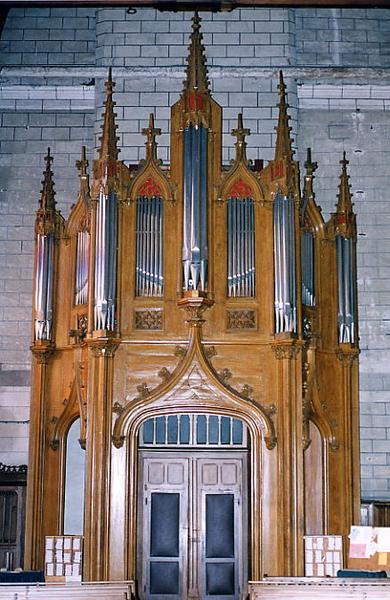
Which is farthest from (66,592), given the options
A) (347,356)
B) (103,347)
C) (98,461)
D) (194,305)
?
(347,356)

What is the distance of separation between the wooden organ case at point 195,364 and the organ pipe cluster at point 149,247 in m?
0.03

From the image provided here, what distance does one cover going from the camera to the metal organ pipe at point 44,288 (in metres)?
16.5

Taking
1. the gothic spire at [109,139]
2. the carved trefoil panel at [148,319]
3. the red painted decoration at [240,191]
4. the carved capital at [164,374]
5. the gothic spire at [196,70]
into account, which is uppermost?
the gothic spire at [196,70]

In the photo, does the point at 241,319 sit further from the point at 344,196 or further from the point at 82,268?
the point at 344,196

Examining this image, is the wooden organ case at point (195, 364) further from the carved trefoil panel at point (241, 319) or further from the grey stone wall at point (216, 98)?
the grey stone wall at point (216, 98)

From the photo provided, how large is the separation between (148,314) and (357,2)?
5.44 m

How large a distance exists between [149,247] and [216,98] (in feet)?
13.6

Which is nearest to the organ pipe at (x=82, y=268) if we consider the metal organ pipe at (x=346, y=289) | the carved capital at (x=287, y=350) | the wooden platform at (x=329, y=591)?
the carved capital at (x=287, y=350)

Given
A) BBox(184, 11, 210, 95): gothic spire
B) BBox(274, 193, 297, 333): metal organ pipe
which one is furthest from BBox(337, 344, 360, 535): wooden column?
BBox(184, 11, 210, 95): gothic spire

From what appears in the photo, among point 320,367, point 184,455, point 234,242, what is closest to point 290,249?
point 234,242

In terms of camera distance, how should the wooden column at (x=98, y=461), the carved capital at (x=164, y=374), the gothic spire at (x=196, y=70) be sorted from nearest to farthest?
the wooden column at (x=98, y=461), the carved capital at (x=164, y=374), the gothic spire at (x=196, y=70)

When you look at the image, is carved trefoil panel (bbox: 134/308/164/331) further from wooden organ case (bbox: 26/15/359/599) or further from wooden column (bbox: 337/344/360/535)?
wooden column (bbox: 337/344/360/535)

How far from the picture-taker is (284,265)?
15961 mm

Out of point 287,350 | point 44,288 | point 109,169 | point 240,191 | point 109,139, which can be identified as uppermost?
point 109,139
